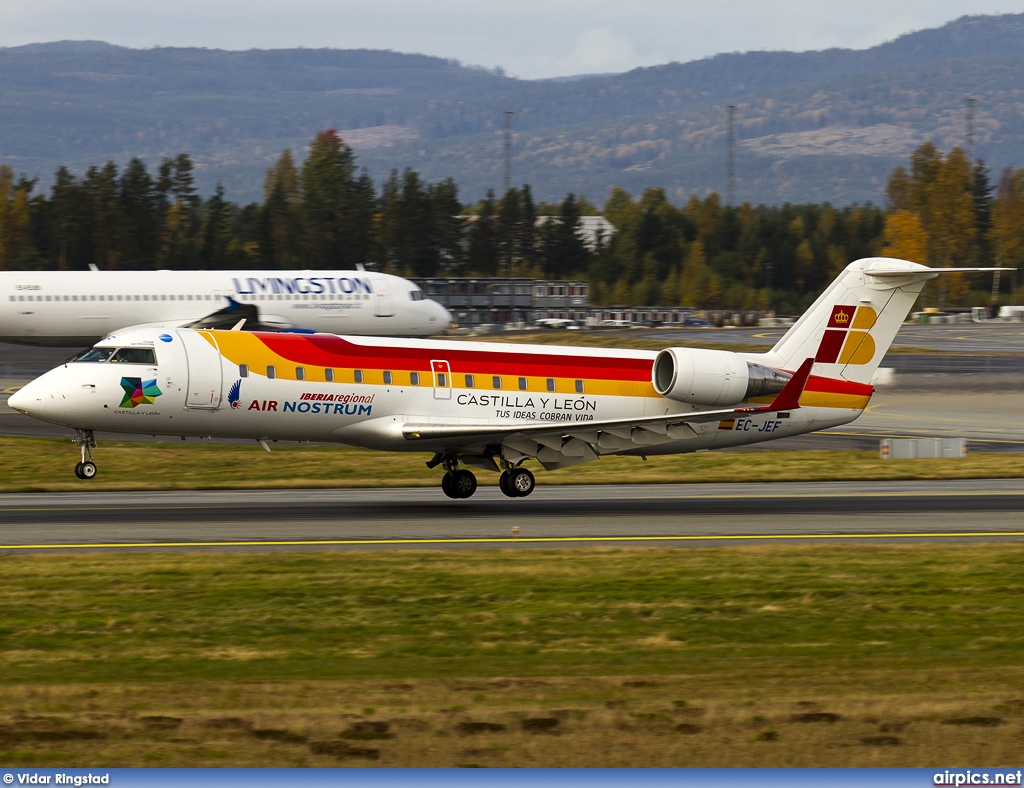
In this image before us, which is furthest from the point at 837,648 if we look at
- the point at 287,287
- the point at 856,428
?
the point at 287,287

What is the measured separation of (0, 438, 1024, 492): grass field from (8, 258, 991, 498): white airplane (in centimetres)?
507

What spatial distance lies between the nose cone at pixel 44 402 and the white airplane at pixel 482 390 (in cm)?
3

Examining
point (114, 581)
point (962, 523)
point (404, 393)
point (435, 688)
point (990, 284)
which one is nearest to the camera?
point (435, 688)

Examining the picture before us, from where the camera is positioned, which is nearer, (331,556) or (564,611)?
(564,611)

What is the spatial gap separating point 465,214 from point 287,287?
13911cm

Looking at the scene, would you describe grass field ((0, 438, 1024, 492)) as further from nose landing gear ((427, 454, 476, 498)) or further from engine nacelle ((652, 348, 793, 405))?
engine nacelle ((652, 348, 793, 405))

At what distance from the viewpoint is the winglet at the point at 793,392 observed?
27047mm

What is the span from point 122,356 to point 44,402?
1.82 metres

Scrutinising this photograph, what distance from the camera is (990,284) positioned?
599 ft

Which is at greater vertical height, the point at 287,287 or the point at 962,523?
the point at 287,287

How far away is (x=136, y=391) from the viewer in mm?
25859

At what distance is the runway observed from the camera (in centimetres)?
2316

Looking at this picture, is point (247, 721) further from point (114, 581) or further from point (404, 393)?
point (404, 393)

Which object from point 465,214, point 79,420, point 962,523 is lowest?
point 962,523
